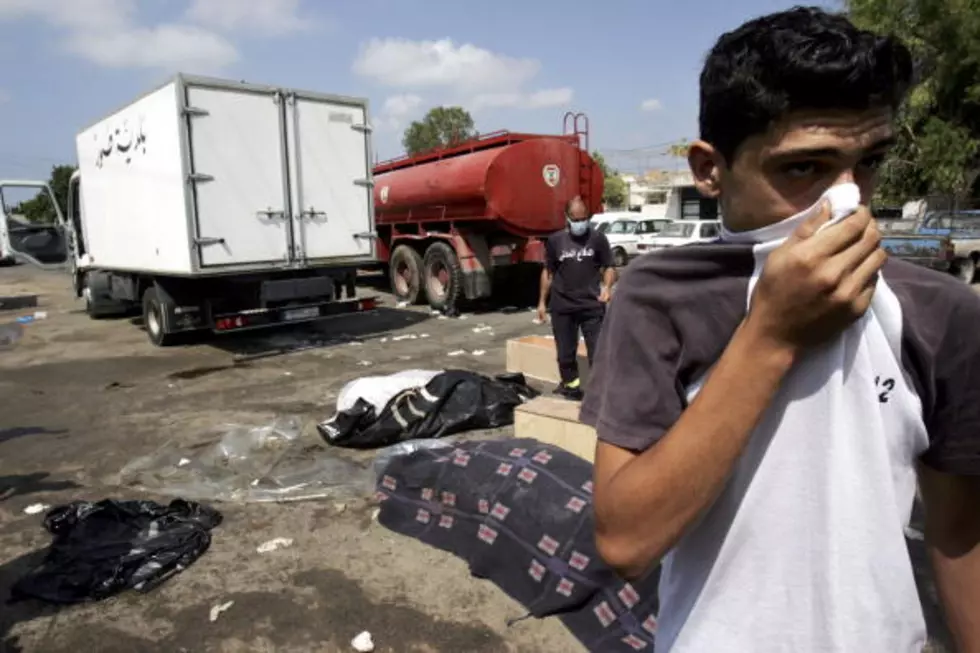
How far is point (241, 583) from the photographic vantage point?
3287mm

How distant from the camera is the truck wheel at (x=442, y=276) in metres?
11.5

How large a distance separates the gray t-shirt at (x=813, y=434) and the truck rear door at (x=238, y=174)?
799cm

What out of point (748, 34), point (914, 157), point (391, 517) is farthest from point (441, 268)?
point (914, 157)

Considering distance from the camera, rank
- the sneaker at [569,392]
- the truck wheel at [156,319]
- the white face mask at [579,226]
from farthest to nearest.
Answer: the truck wheel at [156,319] → the white face mask at [579,226] → the sneaker at [569,392]

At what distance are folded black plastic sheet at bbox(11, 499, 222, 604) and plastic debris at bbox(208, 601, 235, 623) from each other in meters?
0.41

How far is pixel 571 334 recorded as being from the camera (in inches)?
238

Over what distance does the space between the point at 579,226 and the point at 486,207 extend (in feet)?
16.1

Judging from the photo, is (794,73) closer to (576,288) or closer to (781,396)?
(781,396)

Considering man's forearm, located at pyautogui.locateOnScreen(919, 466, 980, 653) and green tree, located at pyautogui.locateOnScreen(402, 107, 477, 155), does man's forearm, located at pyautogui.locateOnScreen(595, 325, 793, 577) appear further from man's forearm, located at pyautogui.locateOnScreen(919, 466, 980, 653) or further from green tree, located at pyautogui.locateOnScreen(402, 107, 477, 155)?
green tree, located at pyautogui.locateOnScreen(402, 107, 477, 155)

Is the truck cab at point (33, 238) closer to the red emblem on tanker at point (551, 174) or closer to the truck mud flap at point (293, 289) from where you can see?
the truck mud flap at point (293, 289)

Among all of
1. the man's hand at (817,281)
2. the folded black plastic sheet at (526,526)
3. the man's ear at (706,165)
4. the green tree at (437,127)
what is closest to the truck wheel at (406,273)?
the folded black plastic sheet at (526,526)

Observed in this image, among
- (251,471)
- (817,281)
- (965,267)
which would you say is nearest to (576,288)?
(251,471)

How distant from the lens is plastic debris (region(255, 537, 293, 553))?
3600 mm

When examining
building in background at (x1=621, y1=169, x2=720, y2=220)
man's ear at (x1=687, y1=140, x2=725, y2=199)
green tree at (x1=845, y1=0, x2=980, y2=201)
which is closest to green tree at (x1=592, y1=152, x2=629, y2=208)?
building in background at (x1=621, y1=169, x2=720, y2=220)
